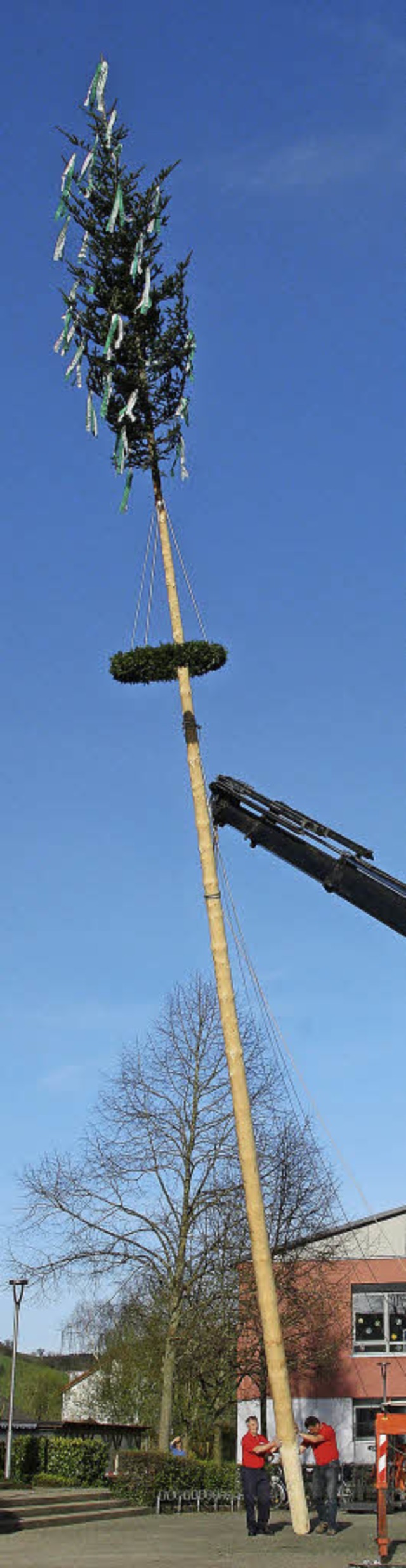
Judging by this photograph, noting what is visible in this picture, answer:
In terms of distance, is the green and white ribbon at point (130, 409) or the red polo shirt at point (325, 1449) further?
the red polo shirt at point (325, 1449)

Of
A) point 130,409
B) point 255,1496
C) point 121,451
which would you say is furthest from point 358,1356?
point 130,409

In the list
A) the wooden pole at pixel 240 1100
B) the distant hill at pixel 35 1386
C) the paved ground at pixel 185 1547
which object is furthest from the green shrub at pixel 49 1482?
the distant hill at pixel 35 1386

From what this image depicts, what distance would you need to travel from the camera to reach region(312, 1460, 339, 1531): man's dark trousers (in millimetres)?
17281

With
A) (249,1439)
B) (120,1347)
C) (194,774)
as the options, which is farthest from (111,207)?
(120,1347)

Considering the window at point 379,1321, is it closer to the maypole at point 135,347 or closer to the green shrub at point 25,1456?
the green shrub at point 25,1456

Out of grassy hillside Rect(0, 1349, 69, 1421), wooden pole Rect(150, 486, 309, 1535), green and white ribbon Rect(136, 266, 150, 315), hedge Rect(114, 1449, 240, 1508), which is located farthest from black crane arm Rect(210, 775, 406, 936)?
grassy hillside Rect(0, 1349, 69, 1421)

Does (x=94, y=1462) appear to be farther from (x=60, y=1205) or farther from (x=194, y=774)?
(x=194, y=774)

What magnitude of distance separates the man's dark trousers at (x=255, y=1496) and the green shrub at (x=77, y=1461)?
9469 millimetres

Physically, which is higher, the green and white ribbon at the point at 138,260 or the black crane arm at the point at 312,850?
the green and white ribbon at the point at 138,260

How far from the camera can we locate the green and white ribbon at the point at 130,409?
622 inches

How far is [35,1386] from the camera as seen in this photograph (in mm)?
95375

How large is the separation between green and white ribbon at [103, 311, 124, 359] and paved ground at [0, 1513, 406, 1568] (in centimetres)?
1237

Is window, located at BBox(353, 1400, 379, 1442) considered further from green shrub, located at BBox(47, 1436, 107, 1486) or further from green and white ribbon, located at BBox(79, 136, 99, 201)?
A: green and white ribbon, located at BBox(79, 136, 99, 201)

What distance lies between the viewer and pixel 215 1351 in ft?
104
